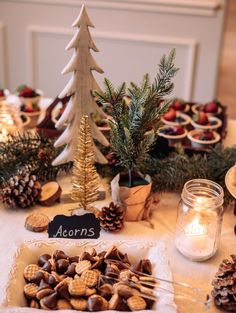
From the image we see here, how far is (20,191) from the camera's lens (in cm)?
120

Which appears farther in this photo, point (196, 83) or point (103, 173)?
point (196, 83)

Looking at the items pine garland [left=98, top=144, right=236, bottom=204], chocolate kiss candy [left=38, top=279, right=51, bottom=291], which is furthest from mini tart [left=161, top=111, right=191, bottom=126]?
chocolate kiss candy [left=38, top=279, right=51, bottom=291]

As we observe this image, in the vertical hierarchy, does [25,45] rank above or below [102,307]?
above

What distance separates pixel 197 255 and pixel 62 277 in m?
0.30

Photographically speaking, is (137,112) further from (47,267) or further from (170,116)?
(170,116)

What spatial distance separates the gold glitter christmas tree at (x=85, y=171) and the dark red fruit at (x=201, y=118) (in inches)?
22.2

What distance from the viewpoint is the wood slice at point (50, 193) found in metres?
1.24

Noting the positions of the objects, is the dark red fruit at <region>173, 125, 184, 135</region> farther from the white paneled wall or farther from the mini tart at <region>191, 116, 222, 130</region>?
the white paneled wall

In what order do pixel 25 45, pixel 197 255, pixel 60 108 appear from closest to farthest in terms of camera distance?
pixel 197 255 < pixel 60 108 < pixel 25 45

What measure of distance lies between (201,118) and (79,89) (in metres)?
0.53

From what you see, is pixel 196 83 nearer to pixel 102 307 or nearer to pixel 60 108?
pixel 60 108

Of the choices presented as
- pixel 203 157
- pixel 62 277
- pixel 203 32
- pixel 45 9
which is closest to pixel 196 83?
pixel 203 32

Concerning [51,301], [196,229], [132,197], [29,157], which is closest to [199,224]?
[196,229]

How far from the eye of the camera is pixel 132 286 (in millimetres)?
880
